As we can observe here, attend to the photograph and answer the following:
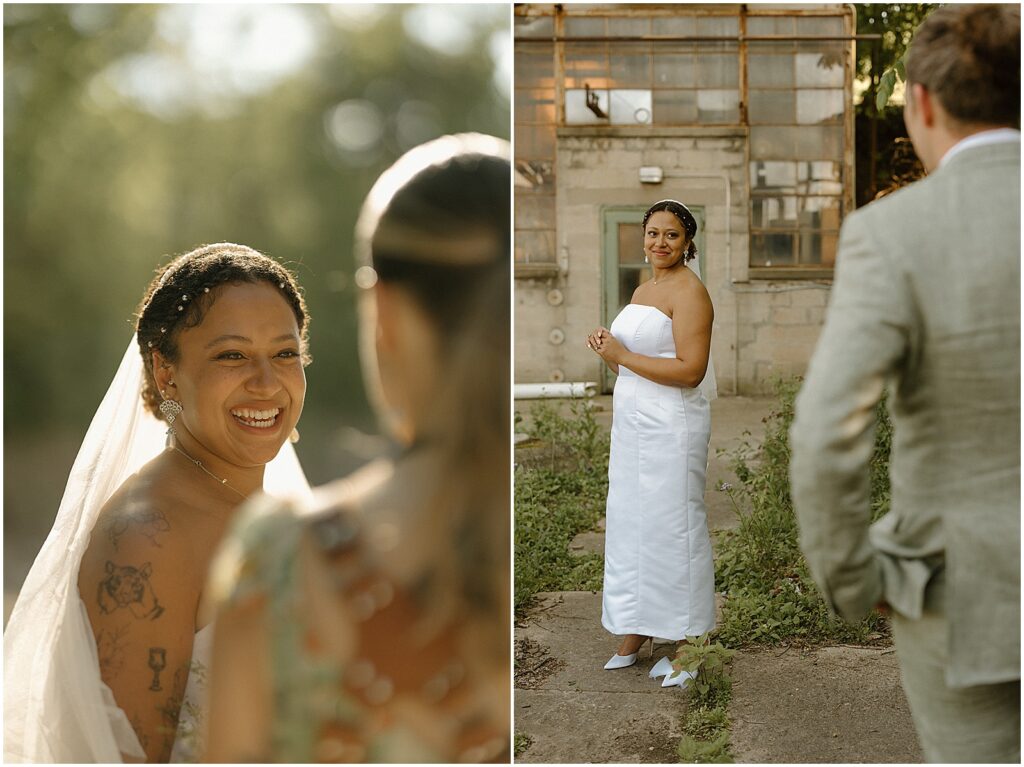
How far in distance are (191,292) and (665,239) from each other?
167 cm

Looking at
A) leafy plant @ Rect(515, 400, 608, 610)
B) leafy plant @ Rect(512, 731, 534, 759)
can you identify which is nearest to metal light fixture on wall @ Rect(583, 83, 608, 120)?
leafy plant @ Rect(515, 400, 608, 610)

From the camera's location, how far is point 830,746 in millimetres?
3039

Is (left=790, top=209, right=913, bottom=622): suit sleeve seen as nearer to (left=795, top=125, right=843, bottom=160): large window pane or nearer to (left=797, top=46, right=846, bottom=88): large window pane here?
(left=795, top=125, right=843, bottom=160): large window pane

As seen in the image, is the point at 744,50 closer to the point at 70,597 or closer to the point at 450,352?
the point at 450,352

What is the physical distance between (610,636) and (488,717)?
155 cm

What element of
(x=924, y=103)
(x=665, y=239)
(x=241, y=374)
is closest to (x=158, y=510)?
(x=241, y=374)

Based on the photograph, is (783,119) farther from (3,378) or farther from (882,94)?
(3,378)

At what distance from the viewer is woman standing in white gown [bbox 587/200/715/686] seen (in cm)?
346

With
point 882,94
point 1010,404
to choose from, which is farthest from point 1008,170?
point 882,94

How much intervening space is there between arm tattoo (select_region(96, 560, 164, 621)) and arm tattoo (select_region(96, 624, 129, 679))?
57 millimetres

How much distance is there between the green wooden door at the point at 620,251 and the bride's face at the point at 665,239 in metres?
3.91

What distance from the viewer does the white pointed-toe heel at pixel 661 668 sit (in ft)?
11.5

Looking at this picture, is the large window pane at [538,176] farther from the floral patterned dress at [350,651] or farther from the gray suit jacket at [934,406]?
the gray suit jacket at [934,406]

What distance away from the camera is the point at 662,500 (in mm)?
3504
